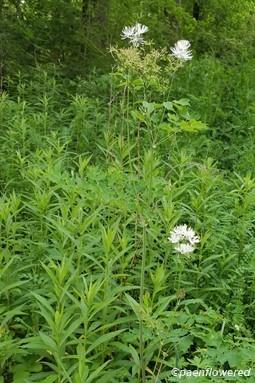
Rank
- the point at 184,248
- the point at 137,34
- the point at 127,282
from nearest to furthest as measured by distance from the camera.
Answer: the point at 184,248
the point at 127,282
the point at 137,34

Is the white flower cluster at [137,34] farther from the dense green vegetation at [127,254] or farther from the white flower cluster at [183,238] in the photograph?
the white flower cluster at [183,238]

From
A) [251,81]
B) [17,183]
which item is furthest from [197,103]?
[17,183]

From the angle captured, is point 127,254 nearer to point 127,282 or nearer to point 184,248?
point 127,282

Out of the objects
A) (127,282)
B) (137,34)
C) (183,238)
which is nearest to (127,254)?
(127,282)

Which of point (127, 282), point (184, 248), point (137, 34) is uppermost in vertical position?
point (137, 34)

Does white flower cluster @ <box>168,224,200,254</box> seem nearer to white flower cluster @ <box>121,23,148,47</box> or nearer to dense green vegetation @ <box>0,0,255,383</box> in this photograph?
dense green vegetation @ <box>0,0,255,383</box>

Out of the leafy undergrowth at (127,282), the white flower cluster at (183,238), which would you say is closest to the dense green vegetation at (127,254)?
the leafy undergrowth at (127,282)

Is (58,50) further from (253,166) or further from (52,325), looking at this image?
(52,325)

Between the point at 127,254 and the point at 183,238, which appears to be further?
the point at 127,254

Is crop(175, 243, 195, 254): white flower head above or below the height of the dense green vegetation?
above

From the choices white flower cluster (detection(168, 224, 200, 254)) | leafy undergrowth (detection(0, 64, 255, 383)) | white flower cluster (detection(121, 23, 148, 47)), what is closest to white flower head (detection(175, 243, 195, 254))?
white flower cluster (detection(168, 224, 200, 254))

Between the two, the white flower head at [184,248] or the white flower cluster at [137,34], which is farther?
the white flower cluster at [137,34]

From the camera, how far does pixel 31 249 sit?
9.27 ft

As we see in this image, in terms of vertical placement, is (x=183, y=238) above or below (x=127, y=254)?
above
